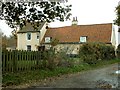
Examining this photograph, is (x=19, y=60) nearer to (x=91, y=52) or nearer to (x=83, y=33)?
(x=91, y=52)

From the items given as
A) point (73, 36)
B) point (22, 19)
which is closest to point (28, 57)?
point (22, 19)

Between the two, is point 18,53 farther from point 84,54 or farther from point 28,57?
point 84,54

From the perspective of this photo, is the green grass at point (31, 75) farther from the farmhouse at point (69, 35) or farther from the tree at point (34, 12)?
the farmhouse at point (69, 35)

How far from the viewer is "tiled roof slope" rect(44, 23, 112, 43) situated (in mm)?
44978

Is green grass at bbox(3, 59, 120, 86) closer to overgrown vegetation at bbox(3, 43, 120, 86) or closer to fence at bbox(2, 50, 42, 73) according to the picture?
overgrown vegetation at bbox(3, 43, 120, 86)

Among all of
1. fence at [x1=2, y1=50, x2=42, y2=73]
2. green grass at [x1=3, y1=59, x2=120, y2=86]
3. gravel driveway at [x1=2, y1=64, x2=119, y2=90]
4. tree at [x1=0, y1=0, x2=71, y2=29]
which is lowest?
gravel driveway at [x1=2, y1=64, x2=119, y2=90]

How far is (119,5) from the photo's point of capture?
27.7 metres

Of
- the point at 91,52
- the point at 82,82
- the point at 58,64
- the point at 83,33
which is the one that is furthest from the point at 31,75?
the point at 83,33

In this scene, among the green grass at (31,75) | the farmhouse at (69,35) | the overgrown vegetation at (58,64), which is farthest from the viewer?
the farmhouse at (69,35)

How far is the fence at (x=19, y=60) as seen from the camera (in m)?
13.8

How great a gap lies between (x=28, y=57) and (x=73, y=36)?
3231 centimetres

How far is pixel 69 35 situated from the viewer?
48.2 meters

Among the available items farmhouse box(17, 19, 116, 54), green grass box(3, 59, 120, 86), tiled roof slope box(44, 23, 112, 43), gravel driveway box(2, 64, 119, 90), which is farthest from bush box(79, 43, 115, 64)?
tiled roof slope box(44, 23, 112, 43)

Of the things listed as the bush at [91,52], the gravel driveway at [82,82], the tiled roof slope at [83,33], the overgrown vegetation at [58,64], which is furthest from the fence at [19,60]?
the tiled roof slope at [83,33]
